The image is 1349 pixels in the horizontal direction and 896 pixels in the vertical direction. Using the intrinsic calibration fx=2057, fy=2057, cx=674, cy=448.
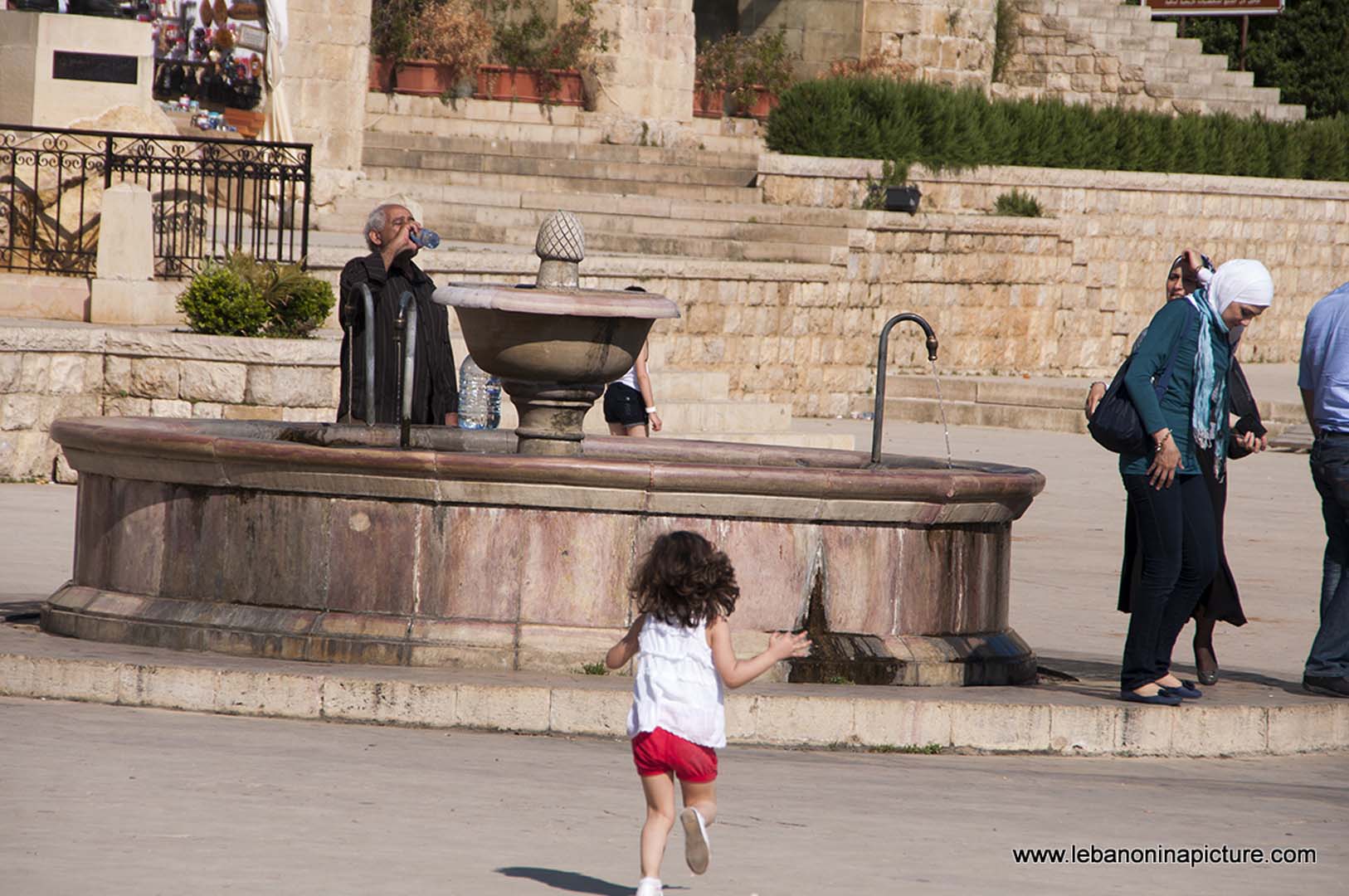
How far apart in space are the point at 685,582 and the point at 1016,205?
22065mm

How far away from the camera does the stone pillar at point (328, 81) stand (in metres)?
21.5

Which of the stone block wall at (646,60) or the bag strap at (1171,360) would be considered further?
the stone block wall at (646,60)

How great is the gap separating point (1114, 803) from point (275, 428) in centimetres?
464

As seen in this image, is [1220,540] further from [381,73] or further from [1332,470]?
[381,73]

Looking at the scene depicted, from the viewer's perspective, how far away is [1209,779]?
698 centimetres

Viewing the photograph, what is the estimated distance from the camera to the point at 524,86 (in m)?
26.7

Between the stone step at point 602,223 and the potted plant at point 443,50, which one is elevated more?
the potted plant at point 443,50

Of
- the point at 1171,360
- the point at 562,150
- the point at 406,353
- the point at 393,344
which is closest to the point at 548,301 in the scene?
the point at 406,353

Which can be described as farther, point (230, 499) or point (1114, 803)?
point (230, 499)

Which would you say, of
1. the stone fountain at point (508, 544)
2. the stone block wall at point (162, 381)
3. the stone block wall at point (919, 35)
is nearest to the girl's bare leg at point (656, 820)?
the stone fountain at point (508, 544)

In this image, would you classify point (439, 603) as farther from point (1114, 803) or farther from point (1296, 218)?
point (1296, 218)

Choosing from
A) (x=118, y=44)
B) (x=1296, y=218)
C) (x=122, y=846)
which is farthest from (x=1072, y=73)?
(x=122, y=846)

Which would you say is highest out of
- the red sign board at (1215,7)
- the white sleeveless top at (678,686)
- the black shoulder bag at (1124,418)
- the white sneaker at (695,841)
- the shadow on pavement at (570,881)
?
the red sign board at (1215,7)

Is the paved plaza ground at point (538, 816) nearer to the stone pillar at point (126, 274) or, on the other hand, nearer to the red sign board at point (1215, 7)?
the stone pillar at point (126, 274)
